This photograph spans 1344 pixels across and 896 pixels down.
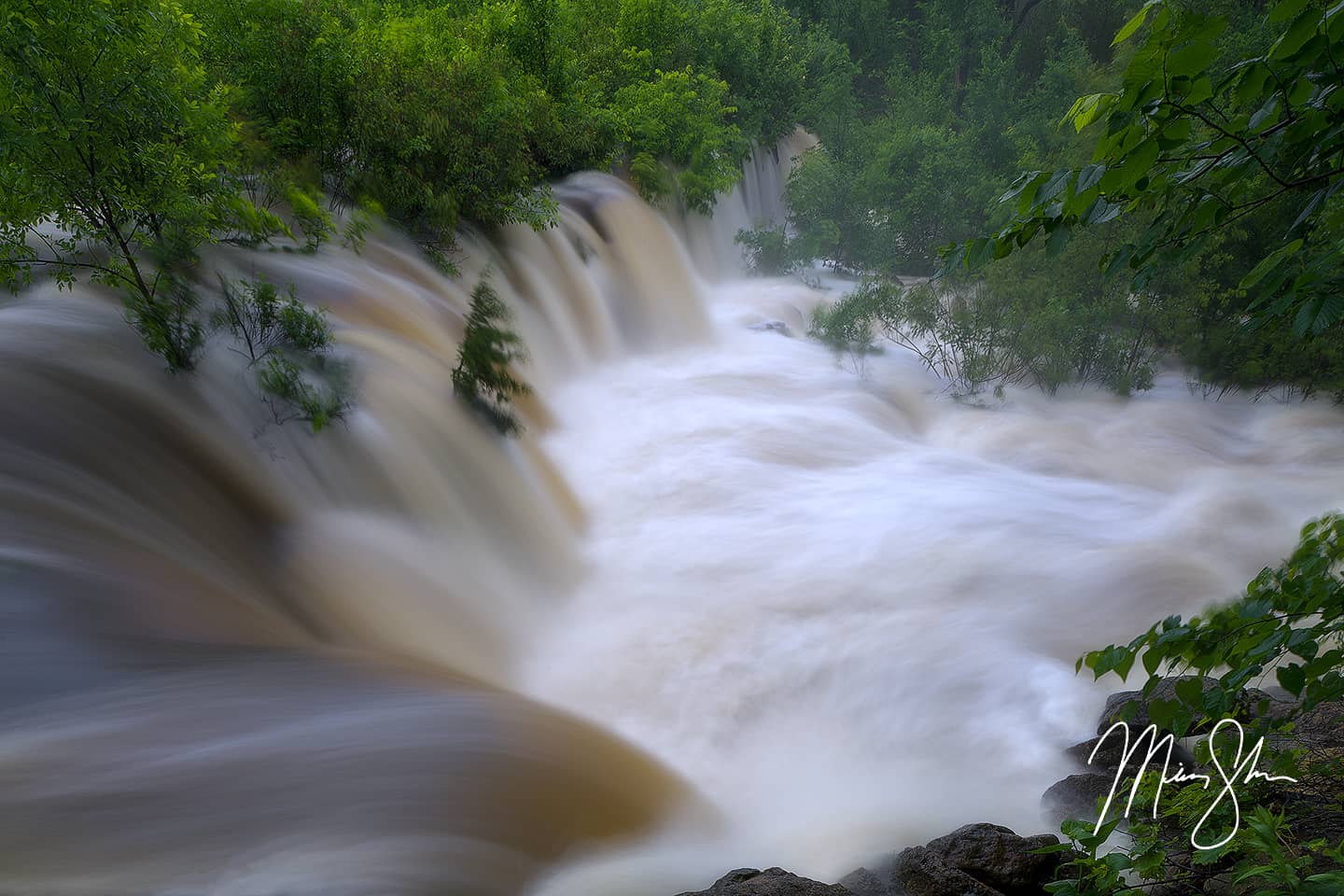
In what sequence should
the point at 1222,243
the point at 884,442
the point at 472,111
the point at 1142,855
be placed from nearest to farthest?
the point at 1142,855 → the point at 472,111 → the point at 884,442 → the point at 1222,243

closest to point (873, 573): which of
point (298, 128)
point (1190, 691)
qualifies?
point (1190, 691)

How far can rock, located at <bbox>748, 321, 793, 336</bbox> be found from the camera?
1320 centimetres

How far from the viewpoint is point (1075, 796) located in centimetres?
383

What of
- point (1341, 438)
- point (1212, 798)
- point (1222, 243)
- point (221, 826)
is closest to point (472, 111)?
point (221, 826)

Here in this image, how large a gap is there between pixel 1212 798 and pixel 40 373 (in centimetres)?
546

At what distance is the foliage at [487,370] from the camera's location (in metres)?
6.57

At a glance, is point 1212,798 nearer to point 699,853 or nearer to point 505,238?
point 699,853

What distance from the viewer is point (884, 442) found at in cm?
923

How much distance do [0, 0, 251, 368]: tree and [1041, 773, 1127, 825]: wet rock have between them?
17.8 feet

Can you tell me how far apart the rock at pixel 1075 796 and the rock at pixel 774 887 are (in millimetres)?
1663

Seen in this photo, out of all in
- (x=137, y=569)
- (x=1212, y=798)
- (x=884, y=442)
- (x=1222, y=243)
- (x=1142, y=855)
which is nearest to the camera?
(x=1142, y=855)

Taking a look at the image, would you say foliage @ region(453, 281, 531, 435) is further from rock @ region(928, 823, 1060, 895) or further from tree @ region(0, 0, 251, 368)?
rock @ region(928, 823, 1060, 895)

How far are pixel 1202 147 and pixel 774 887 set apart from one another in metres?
2.54

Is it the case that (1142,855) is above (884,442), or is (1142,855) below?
below
